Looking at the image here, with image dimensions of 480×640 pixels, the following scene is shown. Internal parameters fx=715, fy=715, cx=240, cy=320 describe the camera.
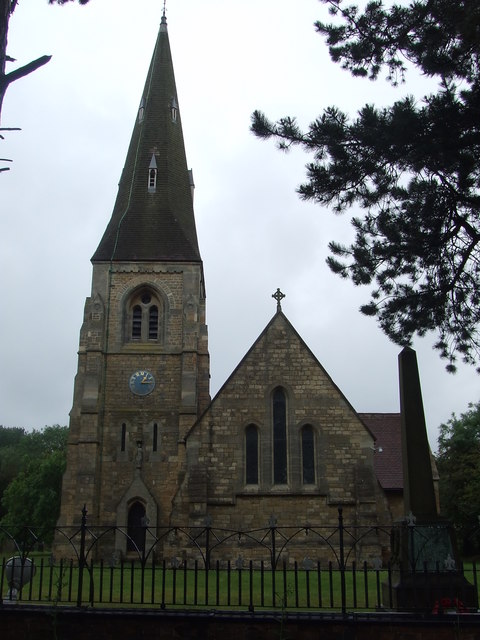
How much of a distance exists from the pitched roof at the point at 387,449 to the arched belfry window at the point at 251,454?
599 cm

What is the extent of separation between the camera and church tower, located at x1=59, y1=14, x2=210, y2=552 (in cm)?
2688

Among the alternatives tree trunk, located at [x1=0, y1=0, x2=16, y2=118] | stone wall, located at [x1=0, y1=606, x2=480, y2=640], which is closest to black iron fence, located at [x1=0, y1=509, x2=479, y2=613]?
stone wall, located at [x1=0, y1=606, x2=480, y2=640]

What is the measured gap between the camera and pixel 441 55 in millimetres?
9562

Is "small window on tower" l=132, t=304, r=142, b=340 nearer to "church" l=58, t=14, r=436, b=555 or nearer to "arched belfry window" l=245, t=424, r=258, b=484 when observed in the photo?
"church" l=58, t=14, r=436, b=555

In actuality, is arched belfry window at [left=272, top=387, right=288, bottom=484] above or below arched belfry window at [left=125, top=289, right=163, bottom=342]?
below

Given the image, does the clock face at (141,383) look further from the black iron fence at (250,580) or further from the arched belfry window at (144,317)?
the black iron fence at (250,580)

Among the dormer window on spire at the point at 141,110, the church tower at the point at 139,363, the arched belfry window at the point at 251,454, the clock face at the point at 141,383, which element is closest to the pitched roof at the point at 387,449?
the arched belfry window at the point at 251,454

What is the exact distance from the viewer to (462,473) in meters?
40.1

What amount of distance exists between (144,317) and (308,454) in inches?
411

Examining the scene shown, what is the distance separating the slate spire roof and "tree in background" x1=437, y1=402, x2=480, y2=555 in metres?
19.0

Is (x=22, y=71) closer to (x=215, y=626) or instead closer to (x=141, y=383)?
(x=215, y=626)

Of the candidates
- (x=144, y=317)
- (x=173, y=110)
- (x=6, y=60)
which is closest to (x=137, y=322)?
(x=144, y=317)

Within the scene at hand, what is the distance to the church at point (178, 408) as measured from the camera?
2188cm

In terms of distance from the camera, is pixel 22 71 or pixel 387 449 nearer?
pixel 22 71
